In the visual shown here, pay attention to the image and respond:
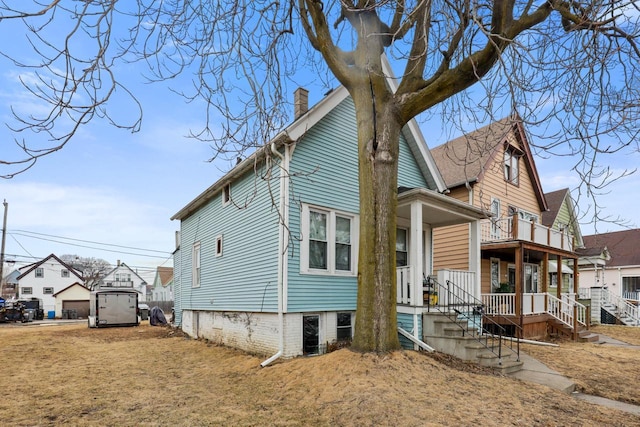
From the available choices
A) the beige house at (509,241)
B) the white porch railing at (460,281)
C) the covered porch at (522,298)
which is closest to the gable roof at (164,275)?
the beige house at (509,241)

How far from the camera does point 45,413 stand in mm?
5496

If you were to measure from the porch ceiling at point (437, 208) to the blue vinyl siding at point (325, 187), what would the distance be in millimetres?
1457

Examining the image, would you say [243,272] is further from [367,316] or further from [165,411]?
[165,411]

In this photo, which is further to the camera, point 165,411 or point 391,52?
point 391,52

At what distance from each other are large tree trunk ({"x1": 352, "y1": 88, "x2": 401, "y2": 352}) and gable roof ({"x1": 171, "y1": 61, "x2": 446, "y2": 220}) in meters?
1.74

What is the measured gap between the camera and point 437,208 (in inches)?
397

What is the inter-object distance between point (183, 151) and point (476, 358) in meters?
7.55

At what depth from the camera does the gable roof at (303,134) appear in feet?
29.2

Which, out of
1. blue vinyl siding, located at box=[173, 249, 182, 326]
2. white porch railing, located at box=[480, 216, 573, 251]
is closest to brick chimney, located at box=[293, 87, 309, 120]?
white porch railing, located at box=[480, 216, 573, 251]

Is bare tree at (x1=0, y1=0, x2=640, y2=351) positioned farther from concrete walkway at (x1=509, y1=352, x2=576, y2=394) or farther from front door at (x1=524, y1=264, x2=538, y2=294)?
front door at (x1=524, y1=264, x2=538, y2=294)

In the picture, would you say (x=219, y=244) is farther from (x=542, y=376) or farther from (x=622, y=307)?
(x=622, y=307)

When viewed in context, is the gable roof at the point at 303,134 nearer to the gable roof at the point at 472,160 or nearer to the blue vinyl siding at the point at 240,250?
the blue vinyl siding at the point at 240,250

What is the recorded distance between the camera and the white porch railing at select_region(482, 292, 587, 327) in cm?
1355

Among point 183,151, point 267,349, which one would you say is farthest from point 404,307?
point 183,151
